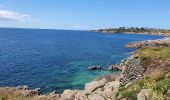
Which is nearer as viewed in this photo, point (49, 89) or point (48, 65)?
point (49, 89)

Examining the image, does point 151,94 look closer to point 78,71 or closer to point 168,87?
point 168,87

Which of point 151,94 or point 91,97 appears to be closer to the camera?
point 151,94

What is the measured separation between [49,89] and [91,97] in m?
24.4

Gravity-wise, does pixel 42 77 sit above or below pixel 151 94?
below

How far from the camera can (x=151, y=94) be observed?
2558cm

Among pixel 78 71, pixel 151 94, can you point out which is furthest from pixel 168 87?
pixel 78 71

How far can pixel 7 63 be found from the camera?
84125 mm

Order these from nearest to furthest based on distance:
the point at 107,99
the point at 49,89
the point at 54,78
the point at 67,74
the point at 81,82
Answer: the point at 107,99, the point at 49,89, the point at 81,82, the point at 54,78, the point at 67,74

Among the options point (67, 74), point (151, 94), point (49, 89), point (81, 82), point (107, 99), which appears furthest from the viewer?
point (67, 74)

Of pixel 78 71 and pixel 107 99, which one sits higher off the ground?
pixel 107 99

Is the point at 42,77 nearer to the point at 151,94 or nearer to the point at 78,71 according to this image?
the point at 78,71

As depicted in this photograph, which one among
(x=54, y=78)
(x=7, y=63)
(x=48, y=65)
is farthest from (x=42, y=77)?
(x=7, y=63)

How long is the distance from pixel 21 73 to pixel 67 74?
10.6m

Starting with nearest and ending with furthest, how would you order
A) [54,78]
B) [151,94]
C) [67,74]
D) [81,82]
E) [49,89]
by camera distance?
1. [151,94]
2. [49,89]
3. [81,82]
4. [54,78]
5. [67,74]
